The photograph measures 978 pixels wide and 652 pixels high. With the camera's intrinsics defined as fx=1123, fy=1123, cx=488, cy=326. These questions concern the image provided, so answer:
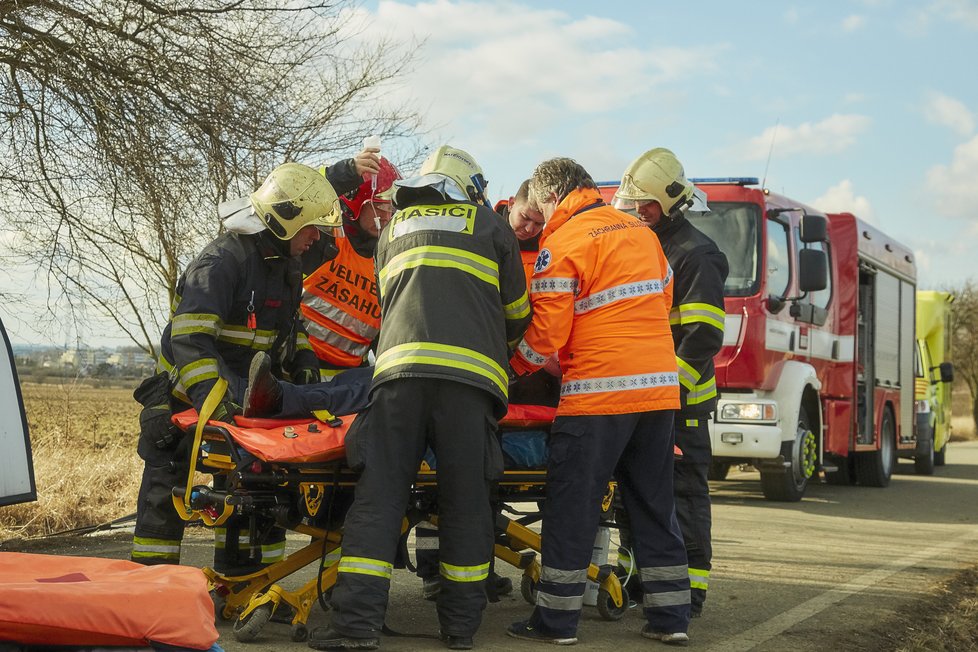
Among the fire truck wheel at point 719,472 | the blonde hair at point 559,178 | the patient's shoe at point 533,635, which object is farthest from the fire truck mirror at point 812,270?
the patient's shoe at point 533,635

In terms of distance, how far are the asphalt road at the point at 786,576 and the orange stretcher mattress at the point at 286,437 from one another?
2.62 ft

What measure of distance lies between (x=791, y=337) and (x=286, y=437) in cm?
817

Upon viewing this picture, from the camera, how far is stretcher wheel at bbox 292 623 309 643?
15.3ft

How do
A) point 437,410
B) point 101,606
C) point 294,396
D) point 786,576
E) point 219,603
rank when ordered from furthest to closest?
point 786,576 < point 219,603 < point 294,396 < point 437,410 < point 101,606

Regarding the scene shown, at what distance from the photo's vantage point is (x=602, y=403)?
4.98 metres

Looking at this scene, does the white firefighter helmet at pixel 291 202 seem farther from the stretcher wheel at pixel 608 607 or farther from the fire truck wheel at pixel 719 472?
the fire truck wheel at pixel 719 472

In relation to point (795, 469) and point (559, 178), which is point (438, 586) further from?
point (795, 469)

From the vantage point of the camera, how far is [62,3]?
9250 millimetres

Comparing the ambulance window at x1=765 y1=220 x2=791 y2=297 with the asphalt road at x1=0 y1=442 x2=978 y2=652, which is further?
the ambulance window at x1=765 y1=220 x2=791 y2=297

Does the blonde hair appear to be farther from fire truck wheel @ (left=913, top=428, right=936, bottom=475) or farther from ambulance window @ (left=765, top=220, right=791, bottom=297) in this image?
fire truck wheel @ (left=913, top=428, right=936, bottom=475)

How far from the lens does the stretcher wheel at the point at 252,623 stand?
4.58m

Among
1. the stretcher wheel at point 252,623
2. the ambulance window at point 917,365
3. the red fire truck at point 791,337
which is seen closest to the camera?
the stretcher wheel at point 252,623

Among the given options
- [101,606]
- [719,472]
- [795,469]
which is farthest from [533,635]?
[719,472]

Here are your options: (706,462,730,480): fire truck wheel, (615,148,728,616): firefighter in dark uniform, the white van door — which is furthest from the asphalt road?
(706,462,730,480): fire truck wheel
